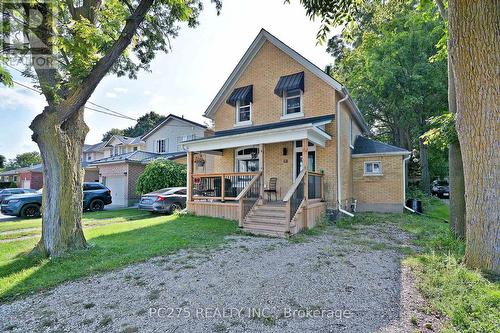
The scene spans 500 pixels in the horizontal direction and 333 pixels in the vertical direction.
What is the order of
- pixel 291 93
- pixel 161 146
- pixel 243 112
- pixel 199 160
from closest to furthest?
pixel 291 93 → pixel 243 112 → pixel 199 160 → pixel 161 146

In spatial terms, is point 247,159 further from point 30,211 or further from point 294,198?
point 30,211

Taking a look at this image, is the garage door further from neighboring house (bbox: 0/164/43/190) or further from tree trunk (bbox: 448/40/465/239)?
tree trunk (bbox: 448/40/465/239)

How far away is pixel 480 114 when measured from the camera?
4.86 meters

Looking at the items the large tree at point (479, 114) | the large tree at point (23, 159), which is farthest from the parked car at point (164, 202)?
the large tree at point (23, 159)

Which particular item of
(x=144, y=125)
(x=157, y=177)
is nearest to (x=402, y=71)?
(x=157, y=177)

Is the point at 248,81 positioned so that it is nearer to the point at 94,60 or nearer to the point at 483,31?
the point at 94,60

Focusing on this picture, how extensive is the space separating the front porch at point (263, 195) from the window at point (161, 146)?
1530 cm

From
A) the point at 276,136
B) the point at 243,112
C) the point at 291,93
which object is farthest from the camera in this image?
the point at 243,112

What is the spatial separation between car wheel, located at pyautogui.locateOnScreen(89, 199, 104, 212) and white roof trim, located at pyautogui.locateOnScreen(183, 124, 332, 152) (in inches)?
323

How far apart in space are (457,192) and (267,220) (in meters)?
5.52

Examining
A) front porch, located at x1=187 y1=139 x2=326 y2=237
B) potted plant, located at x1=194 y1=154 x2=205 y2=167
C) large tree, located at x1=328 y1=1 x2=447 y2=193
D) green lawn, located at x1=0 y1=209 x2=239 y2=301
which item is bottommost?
green lawn, located at x1=0 y1=209 x2=239 y2=301

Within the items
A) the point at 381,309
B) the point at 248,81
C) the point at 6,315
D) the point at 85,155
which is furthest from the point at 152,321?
the point at 85,155

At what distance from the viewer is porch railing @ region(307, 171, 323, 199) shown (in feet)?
34.0

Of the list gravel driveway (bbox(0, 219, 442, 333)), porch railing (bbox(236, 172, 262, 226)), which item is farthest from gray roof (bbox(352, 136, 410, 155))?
gravel driveway (bbox(0, 219, 442, 333))
